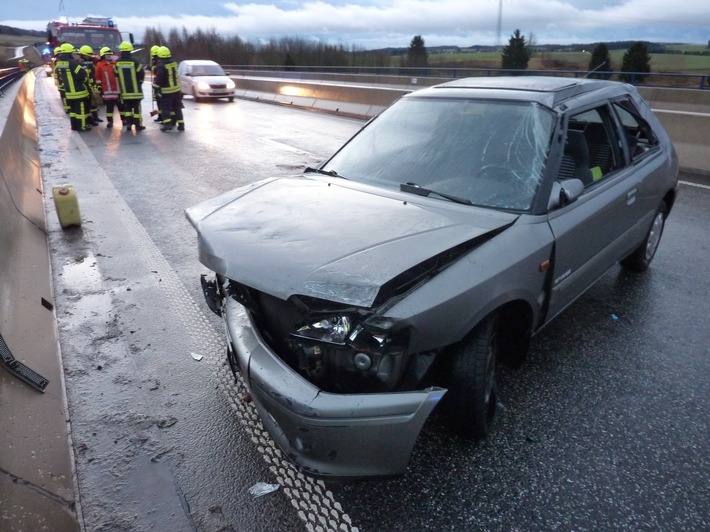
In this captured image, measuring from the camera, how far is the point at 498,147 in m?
3.29

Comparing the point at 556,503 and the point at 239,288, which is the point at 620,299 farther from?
the point at 239,288

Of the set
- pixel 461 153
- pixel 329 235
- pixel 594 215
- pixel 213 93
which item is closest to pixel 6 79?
pixel 213 93

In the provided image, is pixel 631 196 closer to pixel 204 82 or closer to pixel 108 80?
pixel 108 80

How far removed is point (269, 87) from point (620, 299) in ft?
72.9

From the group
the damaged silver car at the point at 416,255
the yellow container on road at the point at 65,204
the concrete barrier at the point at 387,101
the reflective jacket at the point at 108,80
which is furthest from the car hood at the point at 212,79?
the damaged silver car at the point at 416,255

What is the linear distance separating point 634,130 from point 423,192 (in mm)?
2571

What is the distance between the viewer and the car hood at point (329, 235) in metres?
2.23

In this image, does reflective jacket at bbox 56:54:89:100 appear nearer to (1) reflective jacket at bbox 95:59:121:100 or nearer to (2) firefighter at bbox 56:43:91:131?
(2) firefighter at bbox 56:43:91:131

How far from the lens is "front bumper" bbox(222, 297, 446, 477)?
6.85 feet

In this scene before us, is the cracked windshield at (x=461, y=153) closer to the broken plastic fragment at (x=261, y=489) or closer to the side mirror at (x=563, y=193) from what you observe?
the side mirror at (x=563, y=193)

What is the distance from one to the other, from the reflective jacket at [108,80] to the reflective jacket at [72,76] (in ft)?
2.71

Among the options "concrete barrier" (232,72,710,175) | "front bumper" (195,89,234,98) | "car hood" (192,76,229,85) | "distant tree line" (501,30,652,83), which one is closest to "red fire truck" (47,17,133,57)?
"car hood" (192,76,229,85)

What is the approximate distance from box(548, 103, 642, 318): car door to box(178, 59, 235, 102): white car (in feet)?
65.5

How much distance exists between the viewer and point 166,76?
530 inches
